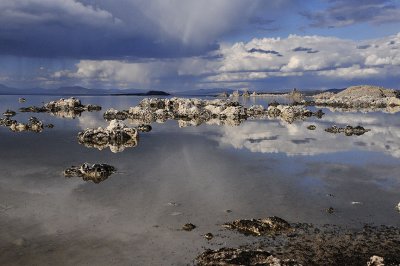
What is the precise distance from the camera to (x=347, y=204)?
72.5ft

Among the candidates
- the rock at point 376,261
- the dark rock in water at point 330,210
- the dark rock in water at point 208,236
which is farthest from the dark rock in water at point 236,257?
the dark rock in water at point 330,210

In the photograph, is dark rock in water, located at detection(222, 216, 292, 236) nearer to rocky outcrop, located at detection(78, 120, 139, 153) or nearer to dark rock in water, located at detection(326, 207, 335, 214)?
dark rock in water, located at detection(326, 207, 335, 214)

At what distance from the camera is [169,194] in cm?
2345

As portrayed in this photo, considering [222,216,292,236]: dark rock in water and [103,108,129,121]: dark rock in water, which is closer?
[222,216,292,236]: dark rock in water

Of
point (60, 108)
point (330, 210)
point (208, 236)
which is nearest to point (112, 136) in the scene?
point (330, 210)

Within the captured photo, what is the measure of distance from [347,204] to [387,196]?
334 centimetres

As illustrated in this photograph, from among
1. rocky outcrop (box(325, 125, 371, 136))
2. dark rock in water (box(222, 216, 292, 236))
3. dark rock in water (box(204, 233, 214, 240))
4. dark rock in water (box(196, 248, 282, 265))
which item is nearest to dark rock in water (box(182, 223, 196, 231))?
dark rock in water (box(204, 233, 214, 240))

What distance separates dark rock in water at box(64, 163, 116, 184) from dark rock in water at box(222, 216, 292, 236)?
39.9ft

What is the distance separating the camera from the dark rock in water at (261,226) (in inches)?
688

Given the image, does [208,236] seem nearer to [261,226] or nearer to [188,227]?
[188,227]

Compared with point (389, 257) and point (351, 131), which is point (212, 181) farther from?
point (351, 131)

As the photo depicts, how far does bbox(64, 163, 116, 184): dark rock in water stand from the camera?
27.4 meters

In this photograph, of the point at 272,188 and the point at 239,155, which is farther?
the point at 239,155

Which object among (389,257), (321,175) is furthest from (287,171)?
(389,257)
